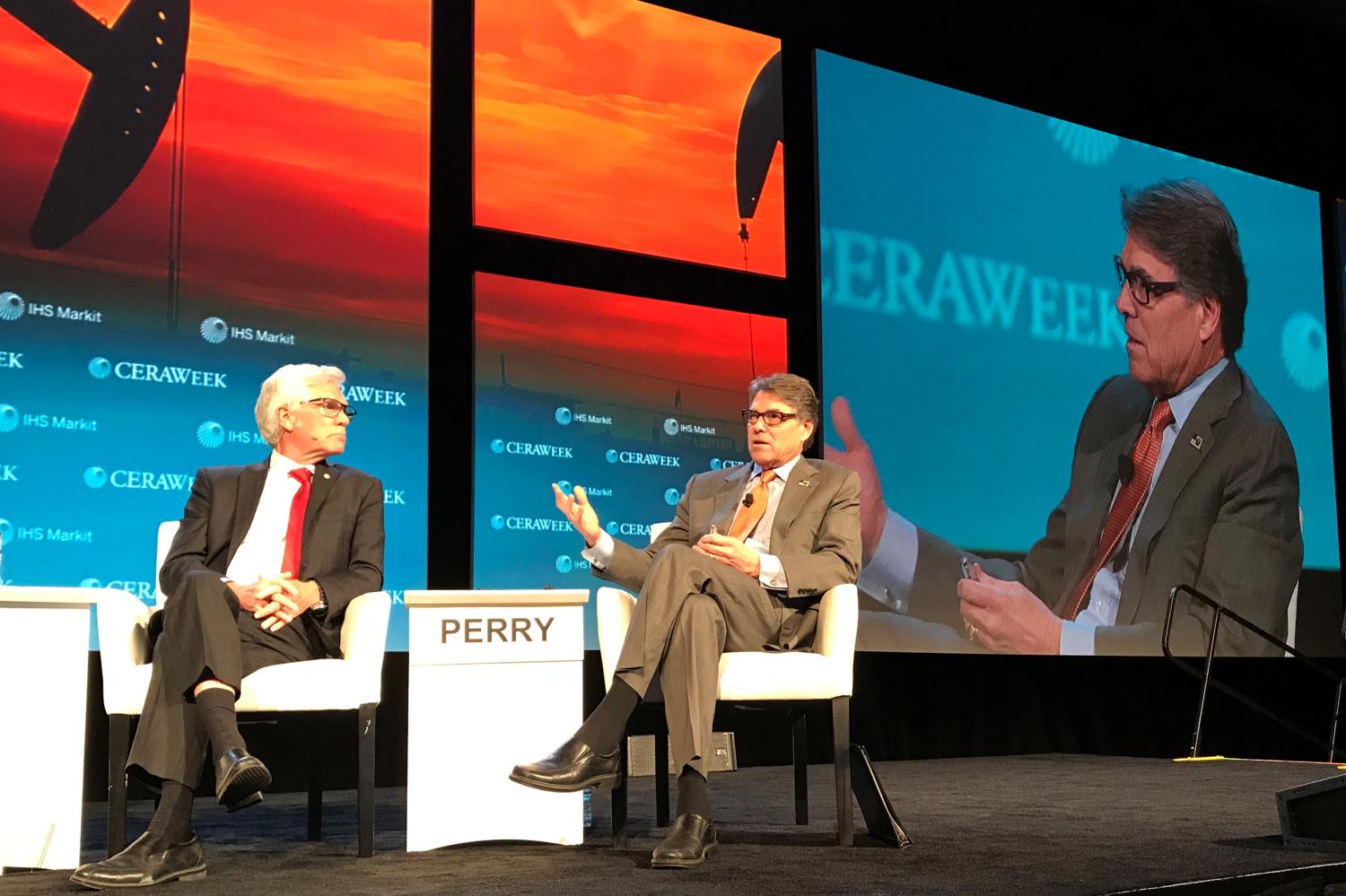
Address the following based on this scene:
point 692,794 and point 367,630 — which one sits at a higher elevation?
point 367,630

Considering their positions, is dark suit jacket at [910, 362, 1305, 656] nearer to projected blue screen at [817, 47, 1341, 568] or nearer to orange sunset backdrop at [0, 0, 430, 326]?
projected blue screen at [817, 47, 1341, 568]

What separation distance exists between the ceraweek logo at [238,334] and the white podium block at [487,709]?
83.8 inches

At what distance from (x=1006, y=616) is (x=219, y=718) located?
A: 478 cm

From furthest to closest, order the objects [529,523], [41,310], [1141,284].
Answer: [1141,284] < [529,523] < [41,310]

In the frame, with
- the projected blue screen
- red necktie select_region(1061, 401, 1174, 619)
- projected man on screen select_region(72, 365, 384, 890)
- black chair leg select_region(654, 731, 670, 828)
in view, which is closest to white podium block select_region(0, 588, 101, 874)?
projected man on screen select_region(72, 365, 384, 890)

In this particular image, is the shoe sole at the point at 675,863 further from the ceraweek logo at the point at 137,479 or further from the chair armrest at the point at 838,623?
the ceraweek logo at the point at 137,479

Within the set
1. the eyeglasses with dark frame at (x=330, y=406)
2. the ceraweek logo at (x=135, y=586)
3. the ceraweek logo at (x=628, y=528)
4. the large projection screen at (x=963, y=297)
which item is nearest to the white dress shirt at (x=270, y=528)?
the eyeglasses with dark frame at (x=330, y=406)

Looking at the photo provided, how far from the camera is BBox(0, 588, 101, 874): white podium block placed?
2.86 m

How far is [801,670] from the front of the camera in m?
3.18

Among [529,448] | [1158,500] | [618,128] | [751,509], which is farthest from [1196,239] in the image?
[751,509]

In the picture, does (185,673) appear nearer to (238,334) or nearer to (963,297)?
(238,334)

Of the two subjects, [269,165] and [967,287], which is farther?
[967,287]

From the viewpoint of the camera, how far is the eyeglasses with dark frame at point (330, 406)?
341 centimetres

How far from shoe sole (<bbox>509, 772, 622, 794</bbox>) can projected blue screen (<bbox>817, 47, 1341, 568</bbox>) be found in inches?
148
